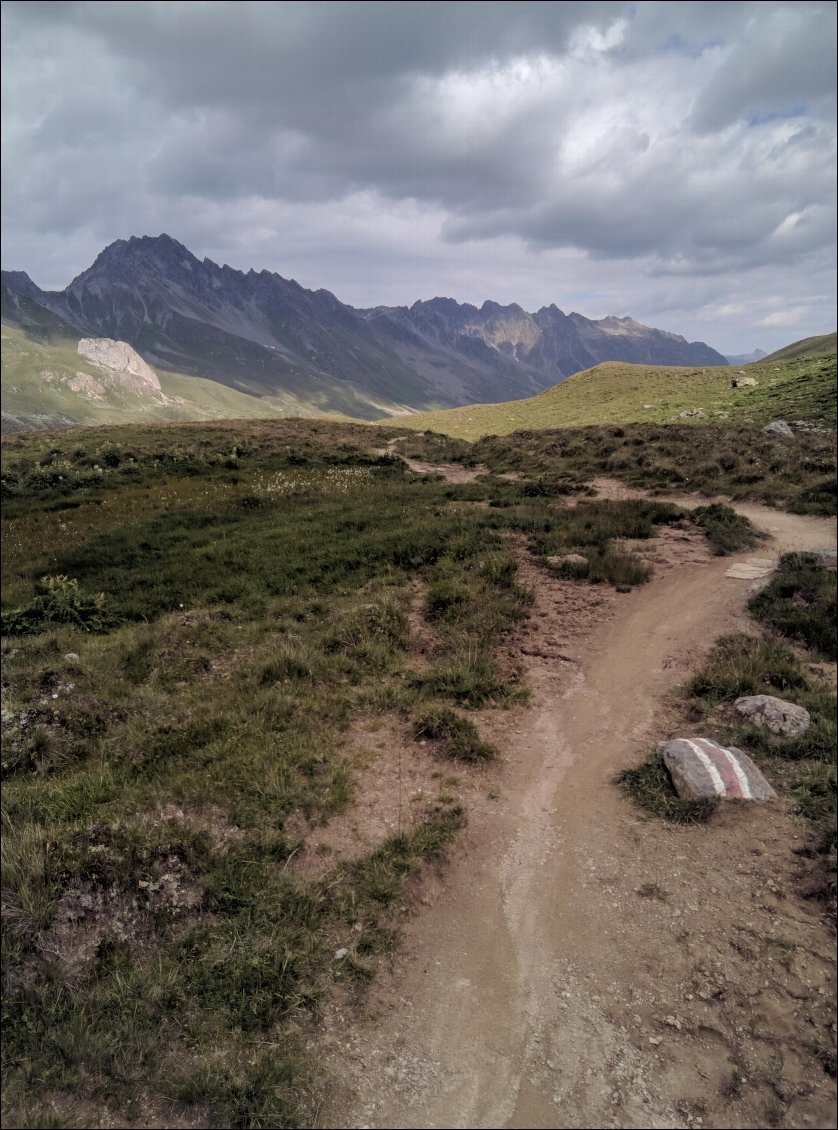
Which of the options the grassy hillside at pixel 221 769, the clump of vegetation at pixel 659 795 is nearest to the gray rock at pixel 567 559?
the grassy hillside at pixel 221 769

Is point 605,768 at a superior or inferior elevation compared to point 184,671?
inferior

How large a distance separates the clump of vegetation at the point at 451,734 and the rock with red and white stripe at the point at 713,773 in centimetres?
239

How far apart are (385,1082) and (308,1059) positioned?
625 mm

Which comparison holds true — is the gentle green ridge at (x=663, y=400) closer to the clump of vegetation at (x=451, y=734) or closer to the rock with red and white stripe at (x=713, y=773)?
the rock with red and white stripe at (x=713, y=773)

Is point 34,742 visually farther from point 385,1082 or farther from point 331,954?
point 385,1082

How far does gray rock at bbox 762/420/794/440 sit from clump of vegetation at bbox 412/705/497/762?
26.8 meters

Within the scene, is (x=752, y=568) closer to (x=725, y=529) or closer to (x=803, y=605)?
(x=803, y=605)

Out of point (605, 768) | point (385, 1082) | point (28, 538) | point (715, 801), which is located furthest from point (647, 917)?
point (28, 538)

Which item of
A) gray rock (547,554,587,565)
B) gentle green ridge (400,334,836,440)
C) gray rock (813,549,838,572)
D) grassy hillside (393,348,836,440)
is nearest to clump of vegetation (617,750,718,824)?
gray rock (547,554,587,565)

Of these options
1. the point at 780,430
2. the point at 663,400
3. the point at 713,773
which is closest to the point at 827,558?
the point at 713,773

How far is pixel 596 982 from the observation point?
4.55m

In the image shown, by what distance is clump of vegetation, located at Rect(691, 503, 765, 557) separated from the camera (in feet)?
45.9

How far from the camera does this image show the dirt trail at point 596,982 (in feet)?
12.4

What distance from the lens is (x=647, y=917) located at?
502 cm
